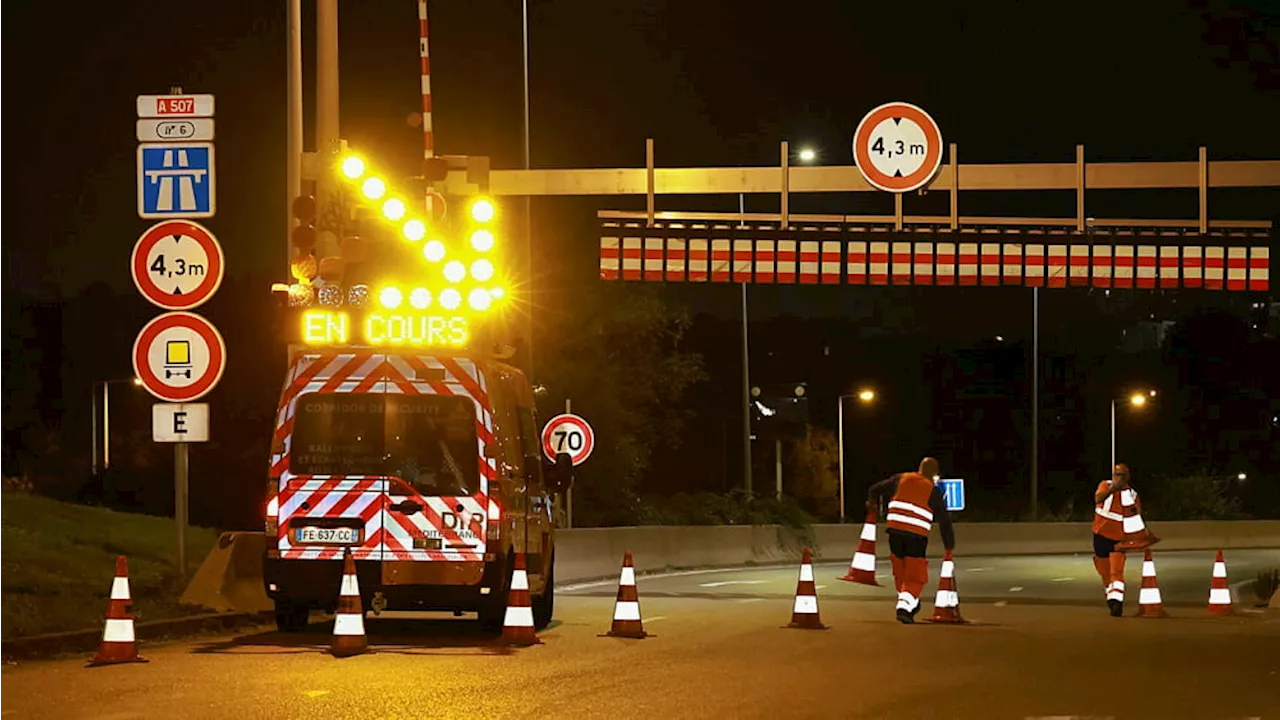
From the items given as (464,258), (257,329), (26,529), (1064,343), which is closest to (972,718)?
(464,258)

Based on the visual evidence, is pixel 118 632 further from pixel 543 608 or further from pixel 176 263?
pixel 543 608

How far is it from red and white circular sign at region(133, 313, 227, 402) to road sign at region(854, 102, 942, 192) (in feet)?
31.0

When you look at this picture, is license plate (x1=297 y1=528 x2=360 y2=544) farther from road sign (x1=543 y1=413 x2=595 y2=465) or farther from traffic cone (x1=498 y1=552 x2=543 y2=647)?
road sign (x1=543 y1=413 x2=595 y2=465)

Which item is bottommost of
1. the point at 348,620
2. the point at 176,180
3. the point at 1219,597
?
the point at 1219,597

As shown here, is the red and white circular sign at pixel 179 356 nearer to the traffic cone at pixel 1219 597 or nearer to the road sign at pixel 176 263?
the road sign at pixel 176 263

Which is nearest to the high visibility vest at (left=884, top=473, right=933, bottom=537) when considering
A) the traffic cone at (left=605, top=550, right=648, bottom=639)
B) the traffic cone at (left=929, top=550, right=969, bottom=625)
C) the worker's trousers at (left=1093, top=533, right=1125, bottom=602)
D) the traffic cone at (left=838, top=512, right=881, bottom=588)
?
the traffic cone at (left=929, top=550, right=969, bottom=625)

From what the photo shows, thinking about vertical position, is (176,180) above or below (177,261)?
above

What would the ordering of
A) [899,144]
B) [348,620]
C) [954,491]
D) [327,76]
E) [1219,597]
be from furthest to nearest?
[954,491]
[899,144]
[1219,597]
[327,76]
[348,620]

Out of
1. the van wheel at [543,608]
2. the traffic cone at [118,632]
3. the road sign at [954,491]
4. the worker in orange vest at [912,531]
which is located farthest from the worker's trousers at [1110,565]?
the road sign at [954,491]

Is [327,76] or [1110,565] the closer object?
[327,76]

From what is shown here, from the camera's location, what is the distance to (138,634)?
15.4 m

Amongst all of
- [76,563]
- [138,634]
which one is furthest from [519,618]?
[76,563]

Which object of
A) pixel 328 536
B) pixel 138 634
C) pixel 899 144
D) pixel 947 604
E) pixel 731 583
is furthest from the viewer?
pixel 731 583

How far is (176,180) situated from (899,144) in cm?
963
